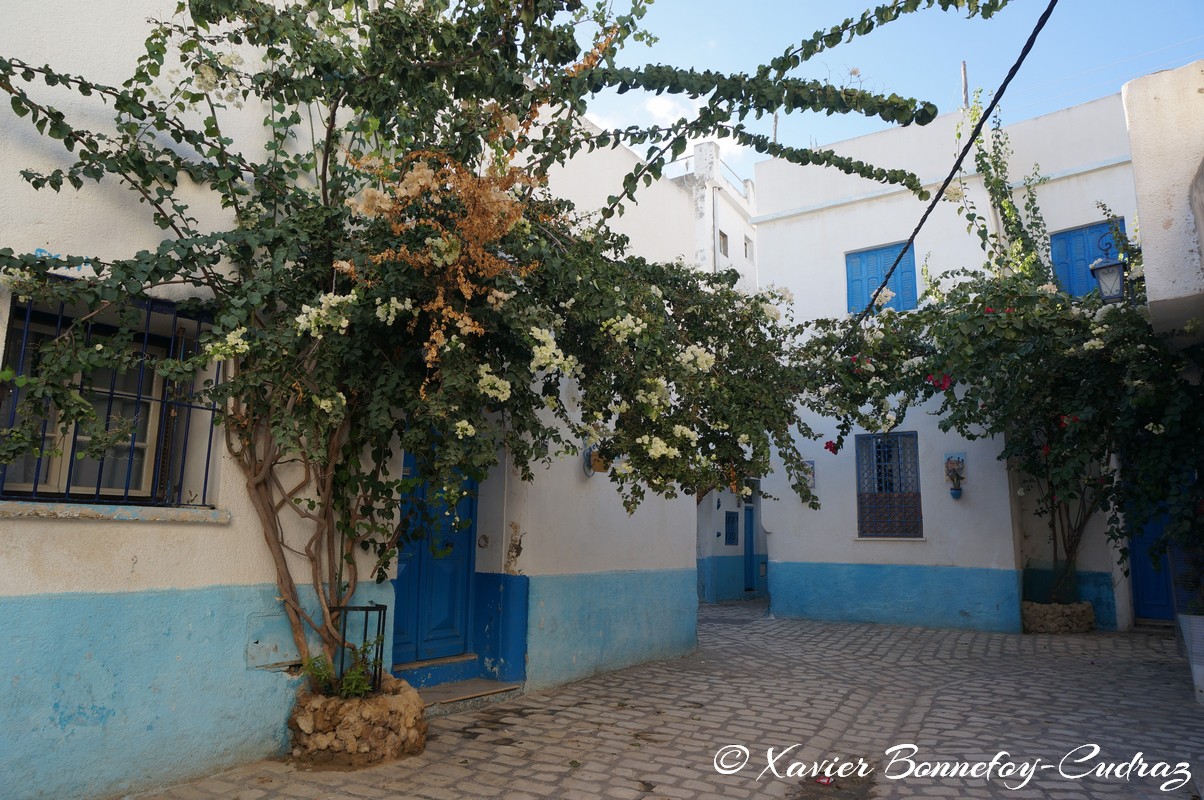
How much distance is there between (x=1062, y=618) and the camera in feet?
34.4

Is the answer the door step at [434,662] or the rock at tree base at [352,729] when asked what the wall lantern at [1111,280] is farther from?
the rock at tree base at [352,729]

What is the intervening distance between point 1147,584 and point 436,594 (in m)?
9.65

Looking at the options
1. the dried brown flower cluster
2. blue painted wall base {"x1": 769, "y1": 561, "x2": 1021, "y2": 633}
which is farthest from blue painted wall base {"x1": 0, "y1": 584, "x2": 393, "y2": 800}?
blue painted wall base {"x1": 769, "y1": 561, "x2": 1021, "y2": 633}

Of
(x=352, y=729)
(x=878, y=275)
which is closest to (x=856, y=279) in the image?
(x=878, y=275)

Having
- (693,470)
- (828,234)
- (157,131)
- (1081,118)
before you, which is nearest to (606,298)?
(693,470)

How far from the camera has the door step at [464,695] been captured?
5.82 metres

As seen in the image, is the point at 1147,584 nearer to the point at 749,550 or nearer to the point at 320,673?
the point at 749,550

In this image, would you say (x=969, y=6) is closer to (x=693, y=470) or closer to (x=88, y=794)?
(x=693, y=470)

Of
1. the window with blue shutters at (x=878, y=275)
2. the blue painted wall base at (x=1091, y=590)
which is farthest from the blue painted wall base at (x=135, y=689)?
the blue painted wall base at (x=1091, y=590)

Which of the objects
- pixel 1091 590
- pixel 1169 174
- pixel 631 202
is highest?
pixel 631 202

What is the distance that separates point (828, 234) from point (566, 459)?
745 centimetres

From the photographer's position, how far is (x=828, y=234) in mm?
12922

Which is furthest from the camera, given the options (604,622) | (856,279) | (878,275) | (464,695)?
(856,279)

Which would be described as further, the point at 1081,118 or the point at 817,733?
the point at 1081,118
